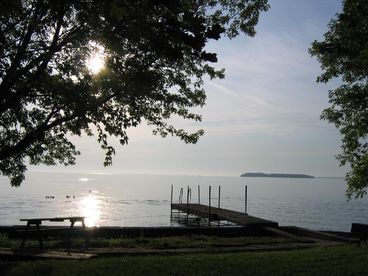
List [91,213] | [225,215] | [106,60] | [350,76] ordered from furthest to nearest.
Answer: [91,213] → [225,215] → [350,76] → [106,60]

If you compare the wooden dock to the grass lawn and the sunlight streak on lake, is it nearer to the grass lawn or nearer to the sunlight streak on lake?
the sunlight streak on lake

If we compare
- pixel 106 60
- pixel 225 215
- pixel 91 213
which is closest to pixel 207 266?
pixel 106 60

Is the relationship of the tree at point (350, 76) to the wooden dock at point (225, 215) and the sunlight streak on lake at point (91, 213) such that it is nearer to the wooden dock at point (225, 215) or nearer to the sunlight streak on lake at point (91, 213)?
the wooden dock at point (225, 215)

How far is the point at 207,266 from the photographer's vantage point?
11.8 meters

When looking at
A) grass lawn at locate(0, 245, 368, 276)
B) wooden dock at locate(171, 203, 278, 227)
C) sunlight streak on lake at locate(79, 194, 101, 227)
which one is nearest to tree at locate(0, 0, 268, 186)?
grass lawn at locate(0, 245, 368, 276)

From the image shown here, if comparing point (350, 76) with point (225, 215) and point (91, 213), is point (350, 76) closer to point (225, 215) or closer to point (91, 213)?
point (225, 215)

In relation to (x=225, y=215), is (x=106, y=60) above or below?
above

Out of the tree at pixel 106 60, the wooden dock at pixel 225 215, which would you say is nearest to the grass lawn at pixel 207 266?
the tree at pixel 106 60

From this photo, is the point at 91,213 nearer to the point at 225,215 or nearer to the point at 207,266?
the point at 225,215

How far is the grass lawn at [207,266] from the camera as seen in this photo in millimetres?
11086

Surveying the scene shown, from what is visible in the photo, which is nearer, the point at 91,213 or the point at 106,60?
the point at 106,60

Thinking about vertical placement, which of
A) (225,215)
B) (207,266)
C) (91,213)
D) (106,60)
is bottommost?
(91,213)

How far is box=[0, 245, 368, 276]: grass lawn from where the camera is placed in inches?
436

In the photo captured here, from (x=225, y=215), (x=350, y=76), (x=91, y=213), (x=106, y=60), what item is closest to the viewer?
(x=106, y=60)
